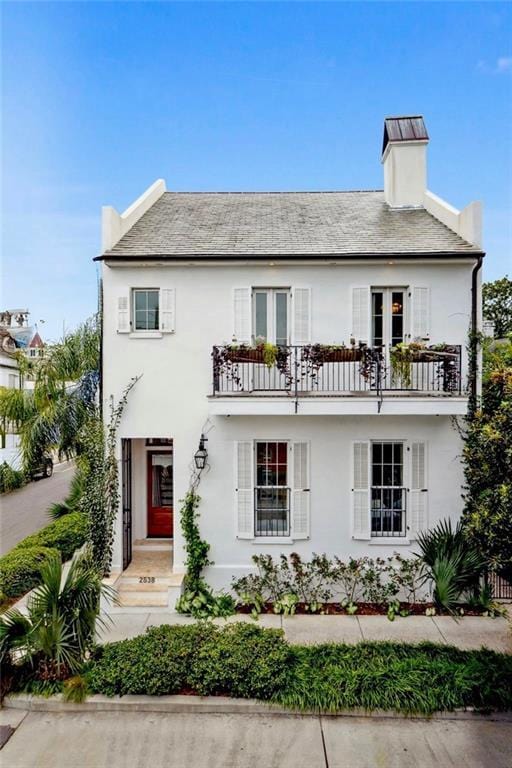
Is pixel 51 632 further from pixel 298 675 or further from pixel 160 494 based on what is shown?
pixel 160 494

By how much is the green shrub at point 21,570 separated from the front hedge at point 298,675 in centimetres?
382

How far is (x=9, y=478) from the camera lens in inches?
814

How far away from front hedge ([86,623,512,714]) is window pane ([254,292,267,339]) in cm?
597

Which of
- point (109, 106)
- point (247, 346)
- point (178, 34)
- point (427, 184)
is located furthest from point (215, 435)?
point (109, 106)

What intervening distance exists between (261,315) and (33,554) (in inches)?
307

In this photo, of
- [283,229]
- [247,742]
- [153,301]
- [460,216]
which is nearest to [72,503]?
[153,301]

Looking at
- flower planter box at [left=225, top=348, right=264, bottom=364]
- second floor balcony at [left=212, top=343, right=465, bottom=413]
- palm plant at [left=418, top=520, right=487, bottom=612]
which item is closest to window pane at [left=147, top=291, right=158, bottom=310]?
second floor balcony at [left=212, top=343, right=465, bottom=413]

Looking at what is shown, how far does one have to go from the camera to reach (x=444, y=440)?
30.3 feet

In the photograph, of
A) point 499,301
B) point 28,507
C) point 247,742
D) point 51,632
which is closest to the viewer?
point 247,742

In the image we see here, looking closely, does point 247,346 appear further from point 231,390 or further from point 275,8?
point 275,8

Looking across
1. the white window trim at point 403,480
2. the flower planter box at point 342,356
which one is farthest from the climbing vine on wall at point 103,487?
the white window trim at point 403,480

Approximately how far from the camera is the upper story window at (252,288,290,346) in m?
9.52

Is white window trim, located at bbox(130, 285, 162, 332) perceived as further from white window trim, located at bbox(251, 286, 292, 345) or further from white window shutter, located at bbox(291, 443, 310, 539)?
white window shutter, located at bbox(291, 443, 310, 539)

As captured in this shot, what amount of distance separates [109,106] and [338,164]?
7.93m
